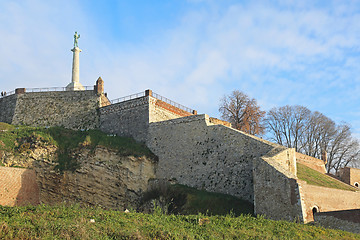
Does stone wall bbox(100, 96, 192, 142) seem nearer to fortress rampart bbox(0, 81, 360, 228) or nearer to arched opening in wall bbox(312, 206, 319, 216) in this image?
fortress rampart bbox(0, 81, 360, 228)

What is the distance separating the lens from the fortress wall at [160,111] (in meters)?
35.1

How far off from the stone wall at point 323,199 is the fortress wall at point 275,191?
492 millimetres

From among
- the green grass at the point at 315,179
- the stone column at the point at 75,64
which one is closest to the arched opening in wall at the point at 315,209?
the green grass at the point at 315,179

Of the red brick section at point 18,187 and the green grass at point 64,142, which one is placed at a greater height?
the green grass at point 64,142

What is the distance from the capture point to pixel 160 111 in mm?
35906

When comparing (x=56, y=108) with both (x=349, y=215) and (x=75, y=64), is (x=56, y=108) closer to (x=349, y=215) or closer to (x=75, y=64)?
(x=75, y=64)

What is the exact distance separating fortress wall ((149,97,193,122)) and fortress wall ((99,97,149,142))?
489 millimetres

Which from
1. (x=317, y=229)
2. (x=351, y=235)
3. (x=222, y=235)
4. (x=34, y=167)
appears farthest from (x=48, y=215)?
(x=34, y=167)

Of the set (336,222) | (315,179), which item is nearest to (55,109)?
(315,179)

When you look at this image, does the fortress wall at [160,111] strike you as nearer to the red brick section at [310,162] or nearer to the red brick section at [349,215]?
the red brick section at [310,162]

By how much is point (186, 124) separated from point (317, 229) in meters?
15.9

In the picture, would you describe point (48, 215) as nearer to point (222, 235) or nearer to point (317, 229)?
point (222, 235)

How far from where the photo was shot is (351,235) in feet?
61.0

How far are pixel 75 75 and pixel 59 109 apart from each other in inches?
232
